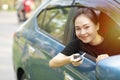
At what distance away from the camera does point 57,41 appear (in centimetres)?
438

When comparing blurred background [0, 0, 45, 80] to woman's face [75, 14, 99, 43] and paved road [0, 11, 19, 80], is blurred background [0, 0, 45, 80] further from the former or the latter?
woman's face [75, 14, 99, 43]

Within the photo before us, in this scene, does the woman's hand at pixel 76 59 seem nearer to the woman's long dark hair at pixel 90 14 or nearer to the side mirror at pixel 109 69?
the woman's long dark hair at pixel 90 14

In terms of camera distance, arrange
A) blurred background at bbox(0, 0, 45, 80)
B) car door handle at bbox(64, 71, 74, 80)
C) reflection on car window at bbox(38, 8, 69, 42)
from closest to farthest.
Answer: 1. car door handle at bbox(64, 71, 74, 80)
2. reflection on car window at bbox(38, 8, 69, 42)
3. blurred background at bbox(0, 0, 45, 80)

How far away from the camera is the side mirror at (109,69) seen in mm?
2670

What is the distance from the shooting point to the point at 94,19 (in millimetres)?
3471

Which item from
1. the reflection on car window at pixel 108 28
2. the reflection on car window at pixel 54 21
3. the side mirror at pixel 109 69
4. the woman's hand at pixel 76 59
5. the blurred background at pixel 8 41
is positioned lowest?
the blurred background at pixel 8 41

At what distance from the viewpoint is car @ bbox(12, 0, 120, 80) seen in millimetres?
3289

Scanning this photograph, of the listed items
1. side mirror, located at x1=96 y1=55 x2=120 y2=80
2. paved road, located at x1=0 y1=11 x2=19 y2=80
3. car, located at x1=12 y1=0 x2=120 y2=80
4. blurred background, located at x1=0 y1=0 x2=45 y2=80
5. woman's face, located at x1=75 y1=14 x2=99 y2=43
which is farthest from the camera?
blurred background, located at x1=0 y1=0 x2=45 y2=80

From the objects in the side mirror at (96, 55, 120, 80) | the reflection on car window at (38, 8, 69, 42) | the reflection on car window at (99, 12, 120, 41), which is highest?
the side mirror at (96, 55, 120, 80)

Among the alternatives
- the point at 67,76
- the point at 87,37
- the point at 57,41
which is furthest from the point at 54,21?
the point at 87,37

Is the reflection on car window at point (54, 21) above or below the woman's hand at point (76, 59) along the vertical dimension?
below

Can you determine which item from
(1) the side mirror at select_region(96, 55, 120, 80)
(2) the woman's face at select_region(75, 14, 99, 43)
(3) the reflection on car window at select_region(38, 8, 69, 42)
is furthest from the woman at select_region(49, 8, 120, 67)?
(3) the reflection on car window at select_region(38, 8, 69, 42)

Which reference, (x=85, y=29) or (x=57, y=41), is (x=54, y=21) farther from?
(x=85, y=29)

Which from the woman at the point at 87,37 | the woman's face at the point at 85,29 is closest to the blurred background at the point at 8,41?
the woman at the point at 87,37
